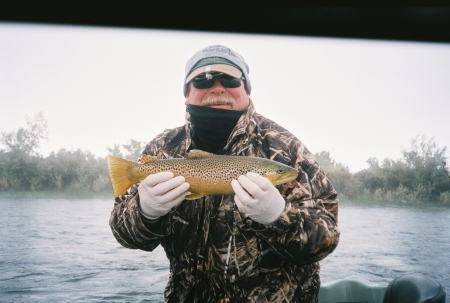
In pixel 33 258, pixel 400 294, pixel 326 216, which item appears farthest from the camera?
pixel 33 258

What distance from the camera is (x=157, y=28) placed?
4621 millimetres

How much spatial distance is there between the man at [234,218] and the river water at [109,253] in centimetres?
403

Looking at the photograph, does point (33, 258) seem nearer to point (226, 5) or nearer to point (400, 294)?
point (226, 5)

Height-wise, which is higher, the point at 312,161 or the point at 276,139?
the point at 276,139

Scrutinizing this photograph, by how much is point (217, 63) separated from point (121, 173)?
990 millimetres

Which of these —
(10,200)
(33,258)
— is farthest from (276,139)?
(10,200)

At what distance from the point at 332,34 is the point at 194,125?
349cm

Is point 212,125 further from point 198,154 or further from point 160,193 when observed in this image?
point 160,193

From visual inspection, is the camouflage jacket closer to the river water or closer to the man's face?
the man's face

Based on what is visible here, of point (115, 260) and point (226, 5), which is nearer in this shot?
point (226, 5)

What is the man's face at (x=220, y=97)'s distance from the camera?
2393 millimetres

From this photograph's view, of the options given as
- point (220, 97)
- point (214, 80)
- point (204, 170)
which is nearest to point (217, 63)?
point (214, 80)

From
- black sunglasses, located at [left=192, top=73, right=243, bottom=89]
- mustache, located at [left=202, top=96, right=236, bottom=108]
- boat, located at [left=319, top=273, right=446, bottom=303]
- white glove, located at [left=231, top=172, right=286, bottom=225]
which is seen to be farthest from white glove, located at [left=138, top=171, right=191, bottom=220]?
boat, located at [left=319, top=273, right=446, bottom=303]

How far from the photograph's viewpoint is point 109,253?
22.0 feet
